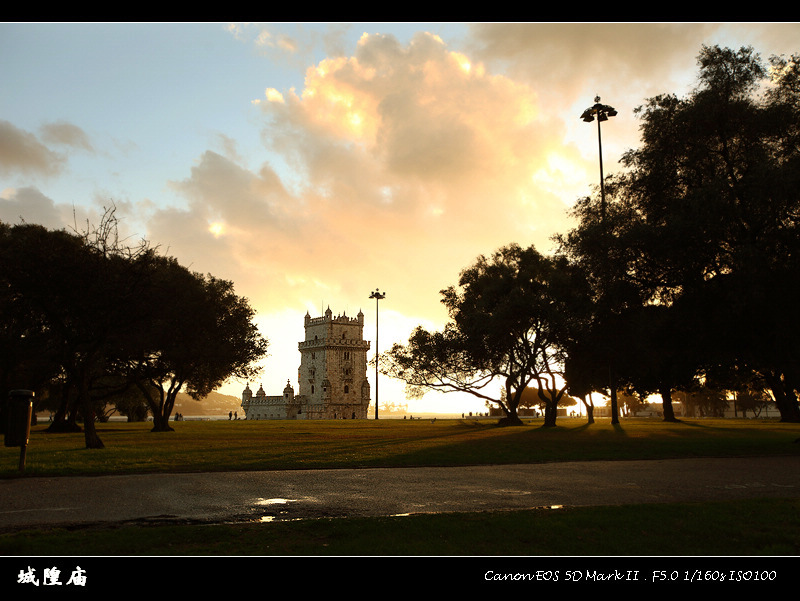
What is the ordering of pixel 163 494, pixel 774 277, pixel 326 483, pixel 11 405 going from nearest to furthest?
pixel 163 494
pixel 326 483
pixel 11 405
pixel 774 277

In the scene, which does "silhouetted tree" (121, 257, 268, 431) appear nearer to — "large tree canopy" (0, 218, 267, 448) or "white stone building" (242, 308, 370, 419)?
"large tree canopy" (0, 218, 267, 448)

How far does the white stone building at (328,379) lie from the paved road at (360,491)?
119m

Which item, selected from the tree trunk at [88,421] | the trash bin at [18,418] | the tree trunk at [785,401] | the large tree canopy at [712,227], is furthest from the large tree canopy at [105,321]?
the tree trunk at [785,401]

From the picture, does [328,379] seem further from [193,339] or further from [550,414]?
[193,339]

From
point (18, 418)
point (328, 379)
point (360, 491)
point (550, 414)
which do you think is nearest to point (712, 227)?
point (360, 491)

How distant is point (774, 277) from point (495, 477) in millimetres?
14171

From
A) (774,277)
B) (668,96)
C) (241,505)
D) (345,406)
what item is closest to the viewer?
(241,505)

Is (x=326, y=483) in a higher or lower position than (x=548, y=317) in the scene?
lower

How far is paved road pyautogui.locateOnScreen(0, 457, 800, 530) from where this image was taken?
9.16m

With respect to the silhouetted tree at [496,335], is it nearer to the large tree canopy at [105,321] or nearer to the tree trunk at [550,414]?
the tree trunk at [550,414]

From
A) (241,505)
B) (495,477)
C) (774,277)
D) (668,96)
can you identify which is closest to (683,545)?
(241,505)

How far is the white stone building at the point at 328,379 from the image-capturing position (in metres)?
Result: 134
